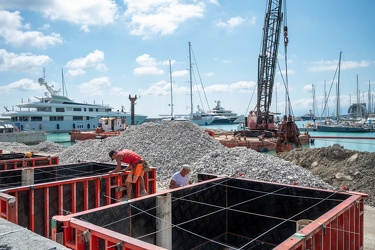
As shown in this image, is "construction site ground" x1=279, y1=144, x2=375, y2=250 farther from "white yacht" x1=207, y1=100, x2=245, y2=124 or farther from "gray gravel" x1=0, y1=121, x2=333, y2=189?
"white yacht" x1=207, y1=100, x2=245, y2=124

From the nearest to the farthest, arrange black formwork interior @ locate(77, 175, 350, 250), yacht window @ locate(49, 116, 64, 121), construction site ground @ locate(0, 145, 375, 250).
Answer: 1. black formwork interior @ locate(77, 175, 350, 250)
2. construction site ground @ locate(0, 145, 375, 250)
3. yacht window @ locate(49, 116, 64, 121)

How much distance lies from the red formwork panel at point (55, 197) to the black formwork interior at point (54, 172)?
182 millimetres

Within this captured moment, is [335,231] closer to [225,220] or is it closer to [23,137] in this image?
[225,220]

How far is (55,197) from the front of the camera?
20.0ft

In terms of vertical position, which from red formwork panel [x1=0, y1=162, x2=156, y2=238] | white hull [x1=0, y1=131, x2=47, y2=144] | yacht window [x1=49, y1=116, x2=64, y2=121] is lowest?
white hull [x1=0, y1=131, x2=47, y2=144]

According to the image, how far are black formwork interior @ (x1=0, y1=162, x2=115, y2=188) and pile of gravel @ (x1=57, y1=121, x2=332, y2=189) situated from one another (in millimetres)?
1494

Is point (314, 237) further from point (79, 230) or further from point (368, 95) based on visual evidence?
point (368, 95)

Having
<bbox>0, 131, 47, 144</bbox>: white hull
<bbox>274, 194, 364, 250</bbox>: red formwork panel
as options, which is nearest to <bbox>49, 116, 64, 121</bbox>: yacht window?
<bbox>0, 131, 47, 144</bbox>: white hull

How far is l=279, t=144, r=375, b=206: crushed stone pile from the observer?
35.4 ft

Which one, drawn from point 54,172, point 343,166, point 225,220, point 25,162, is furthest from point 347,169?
point 25,162

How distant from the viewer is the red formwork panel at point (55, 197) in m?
5.42

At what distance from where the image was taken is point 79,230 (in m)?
3.51

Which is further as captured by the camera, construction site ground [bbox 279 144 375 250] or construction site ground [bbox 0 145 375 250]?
construction site ground [bbox 279 144 375 250]

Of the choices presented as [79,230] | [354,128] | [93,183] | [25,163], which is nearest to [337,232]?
[79,230]
